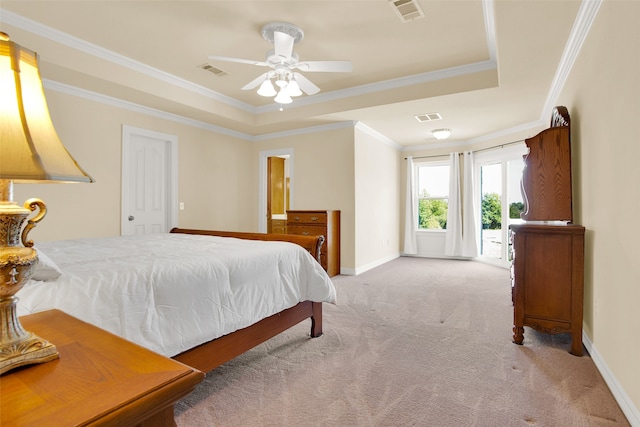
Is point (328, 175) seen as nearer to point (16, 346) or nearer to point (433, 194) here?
point (433, 194)

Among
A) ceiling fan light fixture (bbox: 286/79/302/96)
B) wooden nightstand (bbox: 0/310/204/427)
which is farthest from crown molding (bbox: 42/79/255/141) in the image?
wooden nightstand (bbox: 0/310/204/427)

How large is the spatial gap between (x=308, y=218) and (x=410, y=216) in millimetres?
2930

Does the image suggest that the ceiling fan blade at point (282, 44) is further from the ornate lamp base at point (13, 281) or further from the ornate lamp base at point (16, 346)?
the ornate lamp base at point (16, 346)

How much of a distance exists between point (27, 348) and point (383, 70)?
400 centimetres

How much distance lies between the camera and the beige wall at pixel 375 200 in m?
5.38

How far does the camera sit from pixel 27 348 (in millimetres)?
698

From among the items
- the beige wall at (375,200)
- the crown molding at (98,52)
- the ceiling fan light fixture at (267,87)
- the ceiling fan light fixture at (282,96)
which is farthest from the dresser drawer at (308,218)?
the ceiling fan light fixture at (267,87)

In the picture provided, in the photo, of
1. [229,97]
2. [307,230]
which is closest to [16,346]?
[307,230]

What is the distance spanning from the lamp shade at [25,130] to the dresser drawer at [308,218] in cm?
432

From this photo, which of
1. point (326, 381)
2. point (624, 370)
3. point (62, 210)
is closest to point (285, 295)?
point (326, 381)

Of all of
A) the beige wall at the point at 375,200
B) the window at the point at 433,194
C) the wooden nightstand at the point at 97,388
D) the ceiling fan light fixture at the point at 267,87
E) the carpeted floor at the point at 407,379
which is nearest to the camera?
the wooden nightstand at the point at 97,388

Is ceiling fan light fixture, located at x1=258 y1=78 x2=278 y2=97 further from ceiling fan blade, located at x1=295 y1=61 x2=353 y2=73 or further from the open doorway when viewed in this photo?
the open doorway

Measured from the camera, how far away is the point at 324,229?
4.98 metres

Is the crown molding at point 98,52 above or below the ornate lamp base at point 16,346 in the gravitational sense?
above
